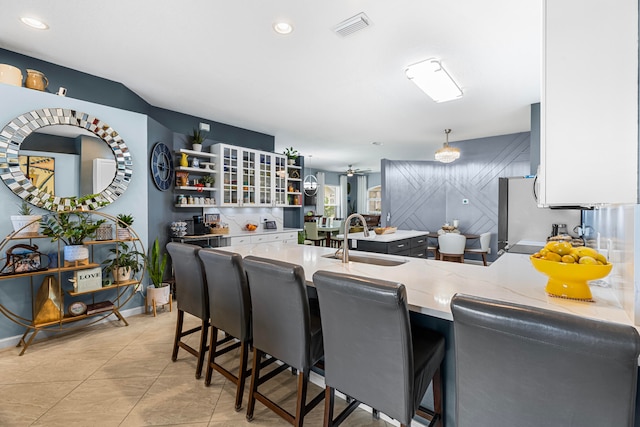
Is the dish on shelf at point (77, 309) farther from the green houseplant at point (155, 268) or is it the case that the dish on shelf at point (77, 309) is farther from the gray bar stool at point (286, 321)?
the gray bar stool at point (286, 321)

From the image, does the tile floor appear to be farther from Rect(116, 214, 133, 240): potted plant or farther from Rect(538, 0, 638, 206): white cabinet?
Rect(538, 0, 638, 206): white cabinet

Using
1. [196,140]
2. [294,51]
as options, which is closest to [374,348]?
[294,51]

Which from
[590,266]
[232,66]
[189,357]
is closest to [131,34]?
[232,66]

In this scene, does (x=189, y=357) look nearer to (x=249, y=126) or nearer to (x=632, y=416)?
(x=632, y=416)

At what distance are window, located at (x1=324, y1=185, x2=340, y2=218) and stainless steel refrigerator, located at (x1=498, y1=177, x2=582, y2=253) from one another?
804cm

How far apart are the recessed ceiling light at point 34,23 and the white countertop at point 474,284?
266 centimetres

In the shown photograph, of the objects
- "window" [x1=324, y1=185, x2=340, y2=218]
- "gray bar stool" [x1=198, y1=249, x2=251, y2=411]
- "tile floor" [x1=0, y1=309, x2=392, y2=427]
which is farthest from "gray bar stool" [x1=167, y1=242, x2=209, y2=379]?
"window" [x1=324, y1=185, x2=340, y2=218]

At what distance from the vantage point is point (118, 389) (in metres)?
2.02

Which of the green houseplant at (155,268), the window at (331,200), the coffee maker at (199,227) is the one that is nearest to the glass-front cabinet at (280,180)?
the coffee maker at (199,227)

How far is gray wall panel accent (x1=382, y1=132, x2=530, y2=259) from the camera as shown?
6.07 meters

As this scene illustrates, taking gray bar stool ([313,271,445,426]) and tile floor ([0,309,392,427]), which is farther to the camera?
tile floor ([0,309,392,427])

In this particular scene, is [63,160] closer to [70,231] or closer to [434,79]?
[70,231]

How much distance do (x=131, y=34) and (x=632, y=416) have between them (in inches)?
140

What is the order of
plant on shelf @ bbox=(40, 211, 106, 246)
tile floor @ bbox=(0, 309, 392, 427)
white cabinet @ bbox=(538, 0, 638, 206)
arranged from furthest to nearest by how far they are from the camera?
1. plant on shelf @ bbox=(40, 211, 106, 246)
2. tile floor @ bbox=(0, 309, 392, 427)
3. white cabinet @ bbox=(538, 0, 638, 206)
